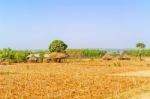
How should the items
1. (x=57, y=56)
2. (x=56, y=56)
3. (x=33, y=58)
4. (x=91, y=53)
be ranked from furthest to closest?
(x=91, y=53) < (x=33, y=58) < (x=56, y=56) < (x=57, y=56)

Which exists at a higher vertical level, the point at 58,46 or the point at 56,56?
the point at 58,46

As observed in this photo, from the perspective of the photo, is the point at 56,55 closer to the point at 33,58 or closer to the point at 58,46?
the point at 33,58

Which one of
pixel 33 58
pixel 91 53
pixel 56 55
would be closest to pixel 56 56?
pixel 56 55

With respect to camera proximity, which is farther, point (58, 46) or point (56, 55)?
point (58, 46)

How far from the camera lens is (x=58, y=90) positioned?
774 inches

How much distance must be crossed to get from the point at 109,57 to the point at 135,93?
2371 inches

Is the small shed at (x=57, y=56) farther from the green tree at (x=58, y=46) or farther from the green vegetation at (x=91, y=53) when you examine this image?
the green vegetation at (x=91, y=53)

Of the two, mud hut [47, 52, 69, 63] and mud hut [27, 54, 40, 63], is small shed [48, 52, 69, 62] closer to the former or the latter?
mud hut [47, 52, 69, 63]

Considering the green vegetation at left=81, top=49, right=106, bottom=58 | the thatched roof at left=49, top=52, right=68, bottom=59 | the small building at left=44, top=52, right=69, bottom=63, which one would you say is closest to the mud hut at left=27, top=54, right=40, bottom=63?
the small building at left=44, top=52, right=69, bottom=63

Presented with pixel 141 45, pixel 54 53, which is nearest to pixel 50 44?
pixel 54 53

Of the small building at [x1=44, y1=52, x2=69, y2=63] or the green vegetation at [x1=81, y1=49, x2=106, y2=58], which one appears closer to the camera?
the small building at [x1=44, y1=52, x2=69, y2=63]

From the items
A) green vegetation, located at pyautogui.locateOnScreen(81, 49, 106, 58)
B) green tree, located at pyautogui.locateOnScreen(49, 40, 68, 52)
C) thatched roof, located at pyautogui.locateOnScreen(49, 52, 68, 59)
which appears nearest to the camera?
thatched roof, located at pyautogui.locateOnScreen(49, 52, 68, 59)

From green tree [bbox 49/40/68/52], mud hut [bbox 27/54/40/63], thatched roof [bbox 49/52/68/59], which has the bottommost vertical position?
mud hut [bbox 27/54/40/63]

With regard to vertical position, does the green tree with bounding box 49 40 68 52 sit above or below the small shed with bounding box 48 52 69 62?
above
